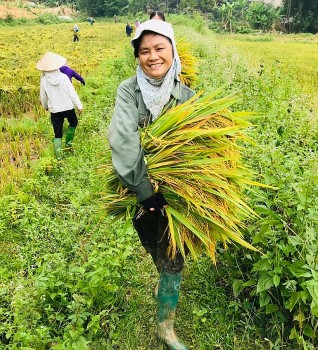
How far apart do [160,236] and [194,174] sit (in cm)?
44

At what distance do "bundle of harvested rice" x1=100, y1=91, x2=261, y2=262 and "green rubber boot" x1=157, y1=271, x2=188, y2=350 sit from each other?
0.74 ft

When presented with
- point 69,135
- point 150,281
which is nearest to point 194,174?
point 150,281

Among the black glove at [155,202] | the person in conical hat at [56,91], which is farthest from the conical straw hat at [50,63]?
the black glove at [155,202]

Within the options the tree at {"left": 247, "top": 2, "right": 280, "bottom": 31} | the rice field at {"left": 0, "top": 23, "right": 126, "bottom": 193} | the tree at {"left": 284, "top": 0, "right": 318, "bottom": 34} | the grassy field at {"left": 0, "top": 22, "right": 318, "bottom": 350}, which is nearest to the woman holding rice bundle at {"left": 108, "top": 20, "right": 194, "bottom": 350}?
the grassy field at {"left": 0, "top": 22, "right": 318, "bottom": 350}

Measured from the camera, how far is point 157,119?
195 cm

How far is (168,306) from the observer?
6.93ft

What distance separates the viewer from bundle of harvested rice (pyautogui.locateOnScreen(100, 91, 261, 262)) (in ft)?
6.05

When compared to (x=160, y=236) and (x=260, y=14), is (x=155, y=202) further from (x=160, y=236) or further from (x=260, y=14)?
(x=260, y=14)

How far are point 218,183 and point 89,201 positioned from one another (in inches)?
79.6

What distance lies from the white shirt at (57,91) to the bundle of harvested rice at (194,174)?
3177 mm

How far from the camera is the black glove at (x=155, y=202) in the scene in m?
1.81

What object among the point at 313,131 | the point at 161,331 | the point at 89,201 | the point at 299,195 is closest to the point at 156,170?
the point at 299,195

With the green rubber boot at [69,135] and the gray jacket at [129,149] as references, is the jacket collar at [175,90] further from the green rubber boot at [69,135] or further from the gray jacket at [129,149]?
the green rubber boot at [69,135]

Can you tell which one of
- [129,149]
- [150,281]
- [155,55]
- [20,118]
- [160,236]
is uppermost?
[155,55]
